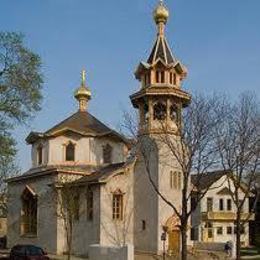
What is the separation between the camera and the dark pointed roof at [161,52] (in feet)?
153

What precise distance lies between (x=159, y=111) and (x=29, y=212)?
1450cm

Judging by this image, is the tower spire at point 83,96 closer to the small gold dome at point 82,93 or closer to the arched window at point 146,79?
the small gold dome at point 82,93

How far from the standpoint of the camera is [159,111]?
46250 mm

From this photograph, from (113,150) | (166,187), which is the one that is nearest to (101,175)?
(166,187)

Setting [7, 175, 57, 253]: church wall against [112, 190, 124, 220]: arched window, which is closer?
[112, 190, 124, 220]: arched window

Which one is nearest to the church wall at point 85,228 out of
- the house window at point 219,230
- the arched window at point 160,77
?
the arched window at point 160,77

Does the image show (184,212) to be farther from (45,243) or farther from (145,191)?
(45,243)

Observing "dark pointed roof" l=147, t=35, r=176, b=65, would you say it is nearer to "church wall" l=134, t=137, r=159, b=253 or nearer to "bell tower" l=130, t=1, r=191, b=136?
"bell tower" l=130, t=1, r=191, b=136

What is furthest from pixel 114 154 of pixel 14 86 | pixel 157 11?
pixel 14 86

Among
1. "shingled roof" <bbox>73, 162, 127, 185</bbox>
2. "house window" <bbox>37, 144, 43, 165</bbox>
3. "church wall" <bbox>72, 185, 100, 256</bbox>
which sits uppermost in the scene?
"house window" <bbox>37, 144, 43, 165</bbox>

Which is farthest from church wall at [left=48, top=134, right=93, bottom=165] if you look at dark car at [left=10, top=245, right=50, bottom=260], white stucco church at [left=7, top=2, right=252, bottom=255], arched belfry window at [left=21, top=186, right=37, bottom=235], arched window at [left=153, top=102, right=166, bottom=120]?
dark car at [left=10, top=245, right=50, bottom=260]

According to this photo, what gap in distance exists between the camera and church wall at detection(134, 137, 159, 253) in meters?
43.5

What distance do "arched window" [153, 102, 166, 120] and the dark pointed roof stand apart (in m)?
3.26

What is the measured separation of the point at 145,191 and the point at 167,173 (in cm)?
219
